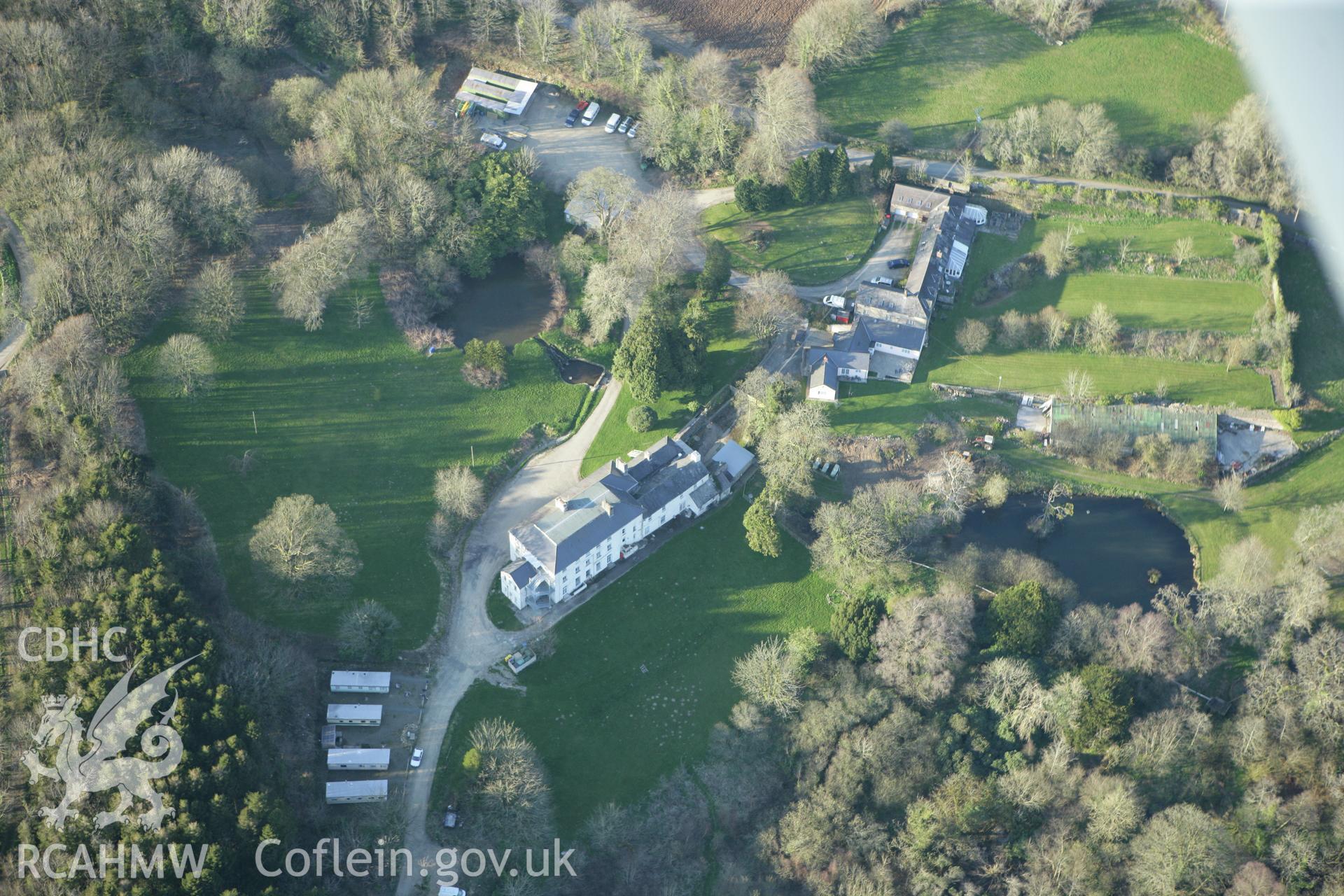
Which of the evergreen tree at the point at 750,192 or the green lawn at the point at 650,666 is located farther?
the evergreen tree at the point at 750,192

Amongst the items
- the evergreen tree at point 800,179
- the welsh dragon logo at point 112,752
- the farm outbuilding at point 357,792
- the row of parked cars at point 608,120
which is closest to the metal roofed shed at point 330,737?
the farm outbuilding at point 357,792

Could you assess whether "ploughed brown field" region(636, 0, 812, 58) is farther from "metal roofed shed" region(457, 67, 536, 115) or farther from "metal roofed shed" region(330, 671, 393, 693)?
"metal roofed shed" region(330, 671, 393, 693)

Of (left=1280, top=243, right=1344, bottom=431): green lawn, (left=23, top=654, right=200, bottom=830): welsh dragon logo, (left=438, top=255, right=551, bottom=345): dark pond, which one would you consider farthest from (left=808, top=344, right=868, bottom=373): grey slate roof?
(left=23, top=654, right=200, bottom=830): welsh dragon logo

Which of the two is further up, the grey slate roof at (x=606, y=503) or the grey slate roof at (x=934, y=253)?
the grey slate roof at (x=934, y=253)

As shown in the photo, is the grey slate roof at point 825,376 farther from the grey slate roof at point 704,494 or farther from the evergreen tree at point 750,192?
the evergreen tree at point 750,192

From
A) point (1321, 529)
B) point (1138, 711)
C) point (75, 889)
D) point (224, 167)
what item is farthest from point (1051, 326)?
point (75, 889)

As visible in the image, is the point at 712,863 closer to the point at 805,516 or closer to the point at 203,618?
the point at 805,516
